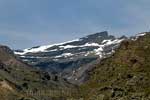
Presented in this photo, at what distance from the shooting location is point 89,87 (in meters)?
174

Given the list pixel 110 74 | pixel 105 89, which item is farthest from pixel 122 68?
pixel 105 89

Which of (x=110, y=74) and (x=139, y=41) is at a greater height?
(x=139, y=41)

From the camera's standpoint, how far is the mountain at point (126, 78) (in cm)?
12975

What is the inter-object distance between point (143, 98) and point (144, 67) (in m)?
30.0

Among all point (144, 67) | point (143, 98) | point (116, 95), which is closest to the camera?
point (143, 98)

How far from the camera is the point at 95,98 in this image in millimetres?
137250

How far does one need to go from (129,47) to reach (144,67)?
156 feet

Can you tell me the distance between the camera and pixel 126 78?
142m

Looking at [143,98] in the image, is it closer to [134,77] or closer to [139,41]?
[134,77]

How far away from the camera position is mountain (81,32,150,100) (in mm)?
129750

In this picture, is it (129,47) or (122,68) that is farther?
(129,47)

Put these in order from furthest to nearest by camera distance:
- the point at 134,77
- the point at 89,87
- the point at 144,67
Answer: the point at 89,87 < the point at 144,67 < the point at 134,77

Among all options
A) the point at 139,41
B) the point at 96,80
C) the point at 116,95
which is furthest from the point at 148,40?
the point at 116,95

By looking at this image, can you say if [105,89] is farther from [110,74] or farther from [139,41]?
[139,41]
